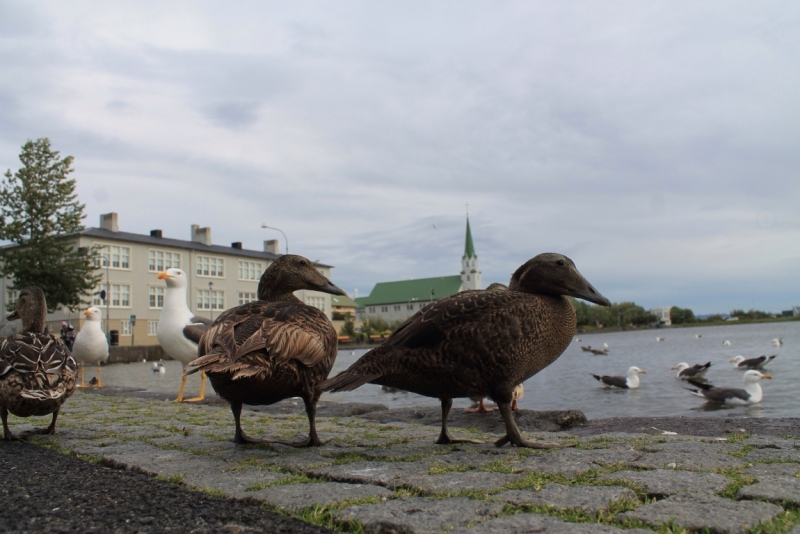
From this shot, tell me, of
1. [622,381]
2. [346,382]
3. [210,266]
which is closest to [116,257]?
[210,266]

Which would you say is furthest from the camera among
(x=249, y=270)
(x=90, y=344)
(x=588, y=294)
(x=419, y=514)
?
(x=249, y=270)

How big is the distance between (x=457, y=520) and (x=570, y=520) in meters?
0.46

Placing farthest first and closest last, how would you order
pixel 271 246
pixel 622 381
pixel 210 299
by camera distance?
pixel 271 246
pixel 210 299
pixel 622 381

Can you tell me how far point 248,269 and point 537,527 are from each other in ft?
244

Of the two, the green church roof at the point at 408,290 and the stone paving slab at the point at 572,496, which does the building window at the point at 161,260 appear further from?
the green church roof at the point at 408,290

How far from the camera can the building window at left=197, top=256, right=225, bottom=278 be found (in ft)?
224

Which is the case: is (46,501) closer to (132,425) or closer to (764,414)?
(132,425)

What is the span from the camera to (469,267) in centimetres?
15075

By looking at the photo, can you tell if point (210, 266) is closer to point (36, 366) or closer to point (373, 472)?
point (36, 366)

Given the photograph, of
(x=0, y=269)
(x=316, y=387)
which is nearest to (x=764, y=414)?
(x=316, y=387)

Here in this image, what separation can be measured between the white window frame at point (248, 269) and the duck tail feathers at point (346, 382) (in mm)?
69529

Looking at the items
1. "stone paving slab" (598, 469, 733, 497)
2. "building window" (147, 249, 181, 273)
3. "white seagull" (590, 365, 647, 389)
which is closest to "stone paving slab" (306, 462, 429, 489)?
"stone paving slab" (598, 469, 733, 497)

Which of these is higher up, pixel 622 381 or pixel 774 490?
pixel 774 490

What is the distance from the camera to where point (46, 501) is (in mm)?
3143
